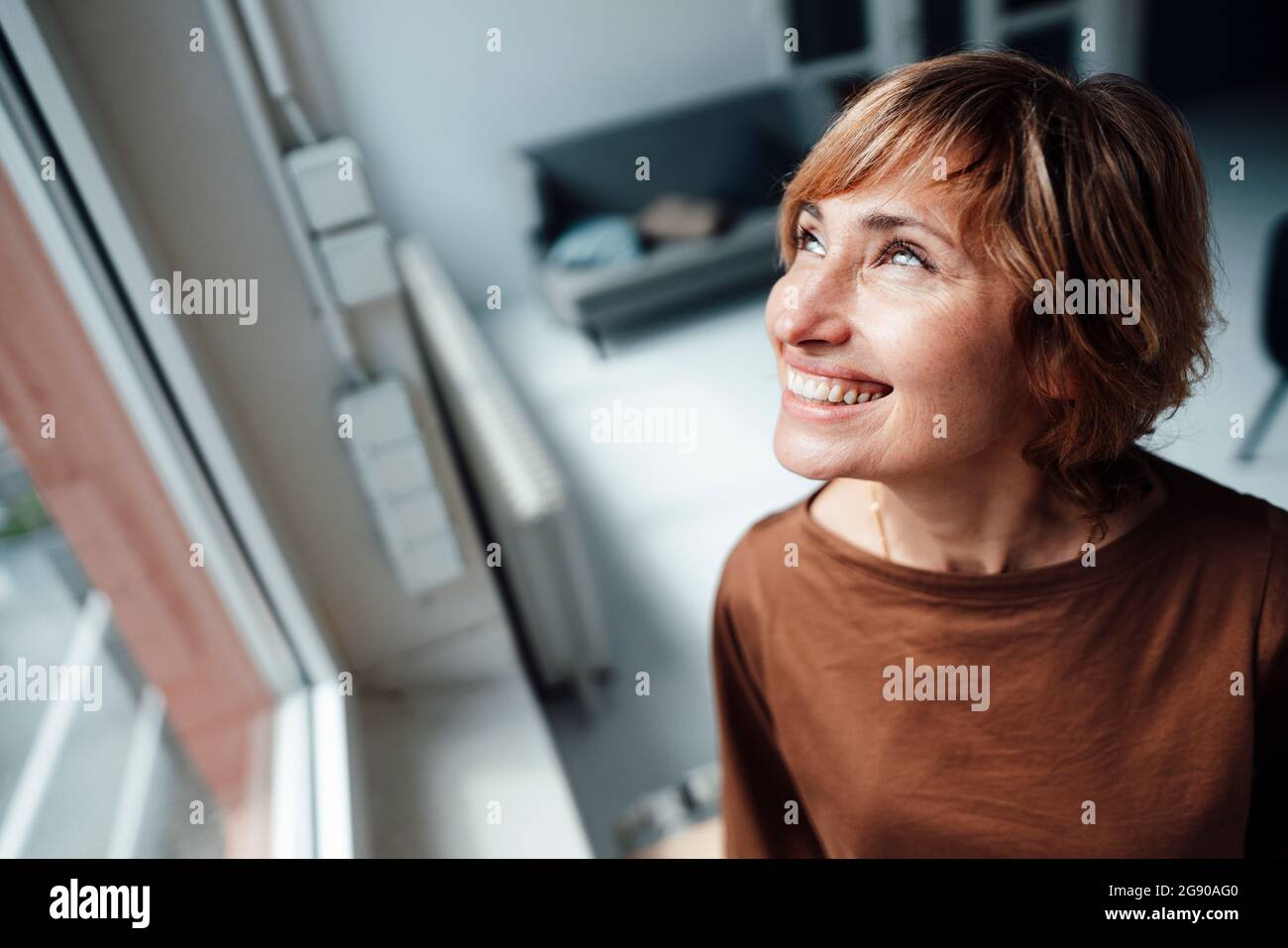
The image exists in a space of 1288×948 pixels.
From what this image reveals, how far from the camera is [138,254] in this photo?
82 cm

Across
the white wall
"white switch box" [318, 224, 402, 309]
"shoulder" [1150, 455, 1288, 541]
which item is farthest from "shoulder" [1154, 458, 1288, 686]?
the white wall

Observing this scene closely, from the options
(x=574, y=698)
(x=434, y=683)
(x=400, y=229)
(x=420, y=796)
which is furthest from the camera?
(x=400, y=229)

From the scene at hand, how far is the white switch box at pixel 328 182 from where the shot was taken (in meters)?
0.90

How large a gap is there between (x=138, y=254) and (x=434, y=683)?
0.74m

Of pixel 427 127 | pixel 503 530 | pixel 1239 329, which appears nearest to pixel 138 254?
pixel 503 530

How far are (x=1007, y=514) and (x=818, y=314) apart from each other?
0.24m

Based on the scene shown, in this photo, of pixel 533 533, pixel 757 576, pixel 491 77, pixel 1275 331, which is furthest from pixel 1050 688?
pixel 491 77

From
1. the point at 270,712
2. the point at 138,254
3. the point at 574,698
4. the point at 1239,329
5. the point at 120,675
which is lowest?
the point at 574,698

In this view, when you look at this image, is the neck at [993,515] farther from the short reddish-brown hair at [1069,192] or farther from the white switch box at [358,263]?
the white switch box at [358,263]

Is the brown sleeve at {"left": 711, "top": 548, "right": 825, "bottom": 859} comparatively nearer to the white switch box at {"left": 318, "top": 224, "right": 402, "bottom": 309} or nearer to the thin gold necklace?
the thin gold necklace

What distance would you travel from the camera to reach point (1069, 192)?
0.47 meters

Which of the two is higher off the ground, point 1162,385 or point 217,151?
point 217,151

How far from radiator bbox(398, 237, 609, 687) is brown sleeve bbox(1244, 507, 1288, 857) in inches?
41.4

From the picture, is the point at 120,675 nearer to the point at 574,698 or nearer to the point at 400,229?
the point at 574,698
